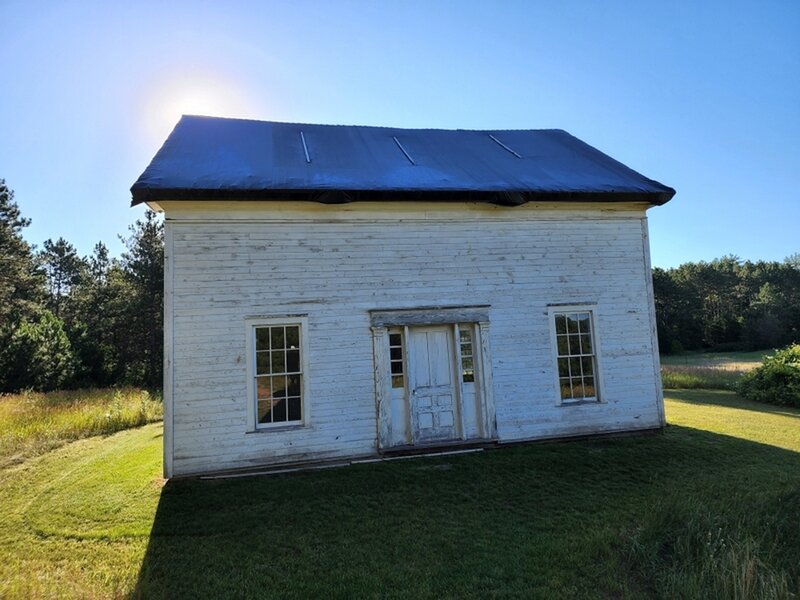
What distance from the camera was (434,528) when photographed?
205 inches

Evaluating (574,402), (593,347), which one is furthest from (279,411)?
(593,347)

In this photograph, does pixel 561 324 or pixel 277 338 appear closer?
pixel 277 338

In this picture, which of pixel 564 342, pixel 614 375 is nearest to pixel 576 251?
pixel 564 342

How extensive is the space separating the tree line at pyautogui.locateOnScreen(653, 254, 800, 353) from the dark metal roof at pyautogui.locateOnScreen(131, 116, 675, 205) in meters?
46.9

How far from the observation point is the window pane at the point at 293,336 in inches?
311

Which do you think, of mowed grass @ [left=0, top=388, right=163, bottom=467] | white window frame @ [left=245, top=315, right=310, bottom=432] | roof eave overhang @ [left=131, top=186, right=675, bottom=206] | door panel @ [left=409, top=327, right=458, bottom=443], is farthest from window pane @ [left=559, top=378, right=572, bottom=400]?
mowed grass @ [left=0, top=388, right=163, bottom=467]

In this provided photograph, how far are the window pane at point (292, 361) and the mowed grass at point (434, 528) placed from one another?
1691mm

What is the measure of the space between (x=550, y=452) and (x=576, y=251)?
153 inches

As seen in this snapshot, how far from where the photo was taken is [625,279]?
30.5 ft

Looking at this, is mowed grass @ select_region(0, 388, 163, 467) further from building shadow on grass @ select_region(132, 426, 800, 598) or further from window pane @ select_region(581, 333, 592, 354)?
window pane @ select_region(581, 333, 592, 354)

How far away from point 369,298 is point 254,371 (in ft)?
7.53

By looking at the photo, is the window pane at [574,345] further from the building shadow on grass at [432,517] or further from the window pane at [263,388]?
the window pane at [263,388]

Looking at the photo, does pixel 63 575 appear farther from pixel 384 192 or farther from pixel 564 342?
pixel 564 342

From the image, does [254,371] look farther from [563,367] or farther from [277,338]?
[563,367]
